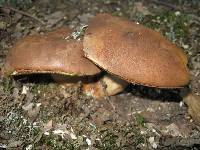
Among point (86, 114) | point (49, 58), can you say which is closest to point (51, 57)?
point (49, 58)

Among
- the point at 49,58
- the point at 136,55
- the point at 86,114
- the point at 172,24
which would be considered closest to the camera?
the point at 136,55

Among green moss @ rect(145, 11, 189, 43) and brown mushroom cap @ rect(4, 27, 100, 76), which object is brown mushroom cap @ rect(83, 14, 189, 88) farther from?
green moss @ rect(145, 11, 189, 43)

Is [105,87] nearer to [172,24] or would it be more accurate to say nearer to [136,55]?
[136,55]

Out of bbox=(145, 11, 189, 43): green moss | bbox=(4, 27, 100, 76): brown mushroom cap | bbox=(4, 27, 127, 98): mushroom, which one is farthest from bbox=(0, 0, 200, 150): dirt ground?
bbox=(4, 27, 100, 76): brown mushroom cap

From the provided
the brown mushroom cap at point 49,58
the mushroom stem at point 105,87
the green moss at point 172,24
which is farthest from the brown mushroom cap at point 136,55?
the green moss at point 172,24

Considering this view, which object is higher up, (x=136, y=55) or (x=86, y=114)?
(x=136, y=55)

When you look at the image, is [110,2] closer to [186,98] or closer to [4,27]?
[4,27]
